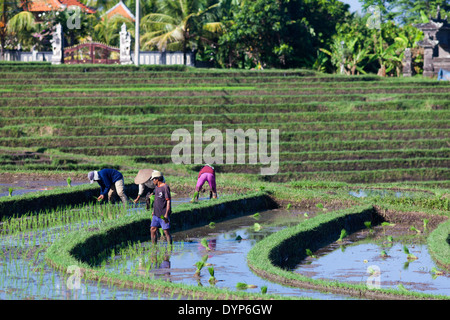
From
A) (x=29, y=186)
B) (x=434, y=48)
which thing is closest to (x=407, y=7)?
(x=434, y=48)

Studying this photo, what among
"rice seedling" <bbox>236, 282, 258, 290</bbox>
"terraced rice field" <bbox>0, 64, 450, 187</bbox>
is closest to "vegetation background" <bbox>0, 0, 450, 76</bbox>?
"terraced rice field" <bbox>0, 64, 450, 187</bbox>

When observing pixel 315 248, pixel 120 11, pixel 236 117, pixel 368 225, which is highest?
pixel 120 11

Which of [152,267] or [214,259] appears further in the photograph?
[214,259]

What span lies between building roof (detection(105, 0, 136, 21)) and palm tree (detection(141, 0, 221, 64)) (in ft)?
9.38

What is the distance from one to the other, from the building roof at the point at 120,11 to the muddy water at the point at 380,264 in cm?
2622

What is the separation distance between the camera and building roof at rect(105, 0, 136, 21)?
37.2 metres

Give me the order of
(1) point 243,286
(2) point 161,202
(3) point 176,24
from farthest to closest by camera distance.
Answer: (3) point 176,24
(2) point 161,202
(1) point 243,286

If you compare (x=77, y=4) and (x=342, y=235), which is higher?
(x=77, y=4)

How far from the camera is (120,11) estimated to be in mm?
38281

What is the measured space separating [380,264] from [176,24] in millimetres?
24585

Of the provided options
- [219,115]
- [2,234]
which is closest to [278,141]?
[219,115]

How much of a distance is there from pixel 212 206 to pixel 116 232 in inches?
116

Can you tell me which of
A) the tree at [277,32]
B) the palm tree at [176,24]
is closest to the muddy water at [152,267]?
the tree at [277,32]

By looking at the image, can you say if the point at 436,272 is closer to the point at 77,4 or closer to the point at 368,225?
the point at 368,225
